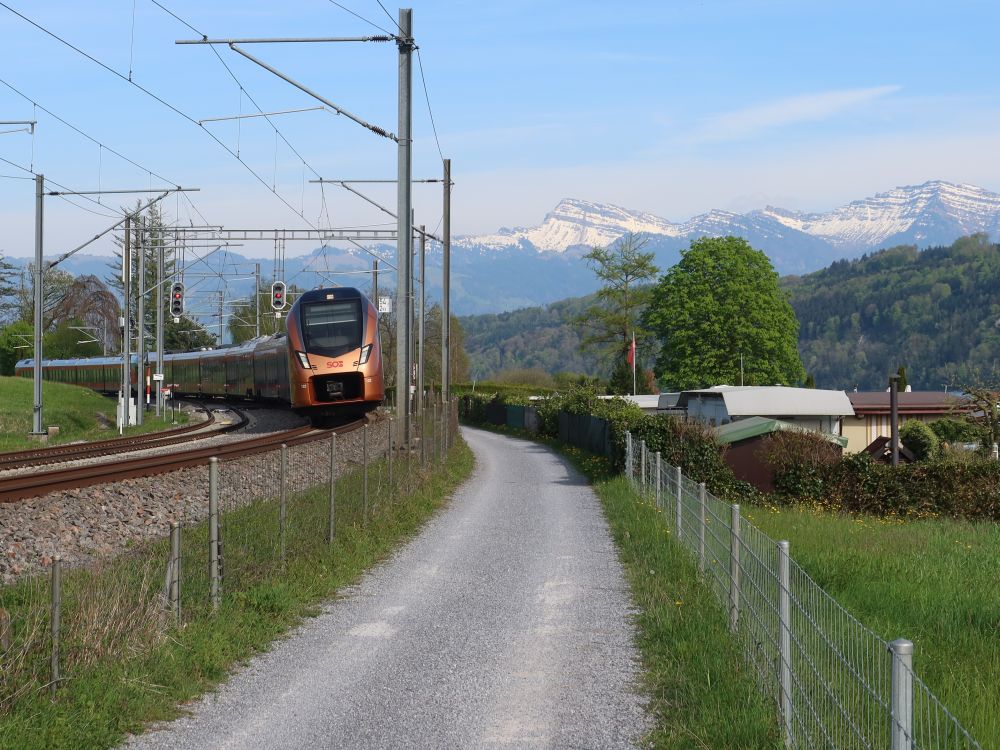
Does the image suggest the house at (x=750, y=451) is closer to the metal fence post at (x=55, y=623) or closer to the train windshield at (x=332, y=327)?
the train windshield at (x=332, y=327)

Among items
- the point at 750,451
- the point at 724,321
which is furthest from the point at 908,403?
the point at 750,451

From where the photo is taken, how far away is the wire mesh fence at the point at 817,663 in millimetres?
5164

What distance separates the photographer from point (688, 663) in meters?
9.20

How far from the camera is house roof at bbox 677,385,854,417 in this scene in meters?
46.9

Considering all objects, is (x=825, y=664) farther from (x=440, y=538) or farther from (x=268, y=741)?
(x=440, y=538)

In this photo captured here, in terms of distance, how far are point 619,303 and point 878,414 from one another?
37450mm

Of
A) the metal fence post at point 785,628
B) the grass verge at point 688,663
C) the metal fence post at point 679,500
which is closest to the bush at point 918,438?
the metal fence post at point 679,500

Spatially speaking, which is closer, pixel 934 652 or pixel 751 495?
pixel 934 652

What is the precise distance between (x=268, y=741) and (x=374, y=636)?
10.6 feet

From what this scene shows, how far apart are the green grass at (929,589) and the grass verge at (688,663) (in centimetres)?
123

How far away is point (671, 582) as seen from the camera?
1295 centimetres

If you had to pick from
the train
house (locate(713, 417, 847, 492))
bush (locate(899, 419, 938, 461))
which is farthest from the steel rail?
bush (locate(899, 419, 938, 461))

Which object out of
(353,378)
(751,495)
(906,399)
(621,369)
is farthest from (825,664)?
(621,369)

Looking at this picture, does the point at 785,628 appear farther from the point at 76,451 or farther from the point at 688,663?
the point at 76,451
